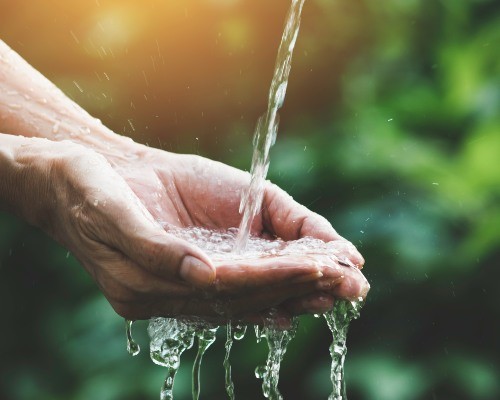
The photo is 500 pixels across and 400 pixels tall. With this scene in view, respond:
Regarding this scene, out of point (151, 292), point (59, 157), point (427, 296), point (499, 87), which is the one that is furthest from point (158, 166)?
point (499, 87)

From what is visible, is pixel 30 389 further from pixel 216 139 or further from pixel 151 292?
pixel 151 292

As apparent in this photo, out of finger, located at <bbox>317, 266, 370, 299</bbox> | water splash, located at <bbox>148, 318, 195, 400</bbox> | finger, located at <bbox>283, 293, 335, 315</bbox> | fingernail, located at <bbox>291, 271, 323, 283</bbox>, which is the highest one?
fingernail, located at <bbox>291, 271, 323, 283</bbox>

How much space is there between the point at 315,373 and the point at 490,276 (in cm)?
43

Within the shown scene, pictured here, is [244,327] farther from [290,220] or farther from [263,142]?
[263,142]

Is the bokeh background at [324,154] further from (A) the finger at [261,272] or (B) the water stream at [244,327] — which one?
(A) the finger at [261,272]

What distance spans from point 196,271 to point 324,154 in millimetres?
1024

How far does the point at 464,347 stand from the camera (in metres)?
1.91

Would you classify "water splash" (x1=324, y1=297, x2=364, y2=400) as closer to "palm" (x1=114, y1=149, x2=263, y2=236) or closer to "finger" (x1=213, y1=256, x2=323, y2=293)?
"finger" (x1=213, y1=256, x2=323, y2=293)

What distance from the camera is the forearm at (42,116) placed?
75.1 inches

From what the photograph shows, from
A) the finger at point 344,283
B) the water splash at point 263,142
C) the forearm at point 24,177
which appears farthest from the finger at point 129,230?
the water splash at point 263,142

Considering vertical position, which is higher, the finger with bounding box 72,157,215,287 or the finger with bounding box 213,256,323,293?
the finger with bounding box 72,157,215,287

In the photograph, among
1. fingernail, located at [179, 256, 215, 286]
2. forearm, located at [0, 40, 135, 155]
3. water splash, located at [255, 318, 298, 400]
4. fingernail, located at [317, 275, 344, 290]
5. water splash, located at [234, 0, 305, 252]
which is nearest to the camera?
fingernail, located at [179, 256, 215, 286]

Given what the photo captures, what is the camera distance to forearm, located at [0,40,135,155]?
191 cm

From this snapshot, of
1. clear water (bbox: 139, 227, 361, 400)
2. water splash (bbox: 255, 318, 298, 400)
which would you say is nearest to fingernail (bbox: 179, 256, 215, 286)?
clear water (bbox: 139, 227, 361, 400)
